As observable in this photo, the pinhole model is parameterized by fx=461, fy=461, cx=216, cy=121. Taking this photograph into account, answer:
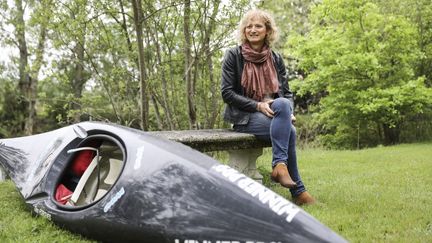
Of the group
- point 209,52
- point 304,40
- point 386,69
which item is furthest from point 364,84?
point 209,52

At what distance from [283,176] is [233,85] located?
2.98ft

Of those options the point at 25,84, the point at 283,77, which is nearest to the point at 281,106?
the point at 283,77

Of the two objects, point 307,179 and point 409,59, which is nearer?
point 307,179

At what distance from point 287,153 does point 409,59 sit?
7391 millimetres

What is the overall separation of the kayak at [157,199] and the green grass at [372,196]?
0.69 meters

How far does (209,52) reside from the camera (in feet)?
18.3

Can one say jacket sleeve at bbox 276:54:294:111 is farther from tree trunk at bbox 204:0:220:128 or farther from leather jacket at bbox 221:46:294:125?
tree trunk at bbox 204:0:220:128

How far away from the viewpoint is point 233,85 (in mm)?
3459

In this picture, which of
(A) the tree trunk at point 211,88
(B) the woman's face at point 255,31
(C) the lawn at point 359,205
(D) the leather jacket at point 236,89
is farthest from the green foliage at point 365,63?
(B) the woman's face at point 255,31

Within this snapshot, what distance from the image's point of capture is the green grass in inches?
99.3

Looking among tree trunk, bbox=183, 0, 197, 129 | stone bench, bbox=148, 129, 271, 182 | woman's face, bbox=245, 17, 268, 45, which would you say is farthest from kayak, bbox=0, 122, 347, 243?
tree trunk, bbox=183, 0, 197, 129

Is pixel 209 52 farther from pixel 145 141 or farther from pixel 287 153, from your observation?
pixel 145 141

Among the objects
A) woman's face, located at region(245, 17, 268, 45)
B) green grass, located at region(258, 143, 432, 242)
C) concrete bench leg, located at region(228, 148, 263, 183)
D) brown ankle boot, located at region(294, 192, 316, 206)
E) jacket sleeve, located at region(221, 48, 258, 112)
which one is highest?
woman's face, located at region(245, 17, 268, 45)

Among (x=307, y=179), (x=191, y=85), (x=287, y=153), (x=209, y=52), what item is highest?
(x=209, y=52)
